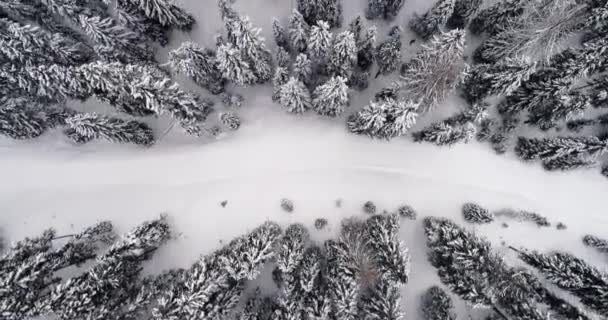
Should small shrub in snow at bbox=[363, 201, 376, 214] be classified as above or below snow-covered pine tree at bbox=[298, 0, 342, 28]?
below

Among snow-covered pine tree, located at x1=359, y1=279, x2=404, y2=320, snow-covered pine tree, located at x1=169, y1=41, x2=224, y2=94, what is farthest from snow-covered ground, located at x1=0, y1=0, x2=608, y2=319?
snow-covered pine tree, located at x1=359, y1=279, x2=404, y2=320

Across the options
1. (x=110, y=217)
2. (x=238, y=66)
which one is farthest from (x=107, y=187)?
(x=238, y=66)

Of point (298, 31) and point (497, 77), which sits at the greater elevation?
point (497, 77)

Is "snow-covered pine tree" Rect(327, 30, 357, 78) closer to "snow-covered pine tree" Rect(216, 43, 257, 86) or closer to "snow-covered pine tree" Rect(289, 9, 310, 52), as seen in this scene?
"snow-covered pine tree" Rect(289, 9, 310, 52)

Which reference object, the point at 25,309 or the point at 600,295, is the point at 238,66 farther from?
the point at 600,295

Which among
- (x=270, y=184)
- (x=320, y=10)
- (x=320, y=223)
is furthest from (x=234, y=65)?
(x=320, y=223)

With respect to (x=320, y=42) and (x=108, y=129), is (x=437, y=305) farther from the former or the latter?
(x=108, y=129)

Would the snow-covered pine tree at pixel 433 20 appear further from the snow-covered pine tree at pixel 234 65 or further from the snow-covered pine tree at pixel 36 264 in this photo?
the snow-covered pine tree at pixel 36 264
